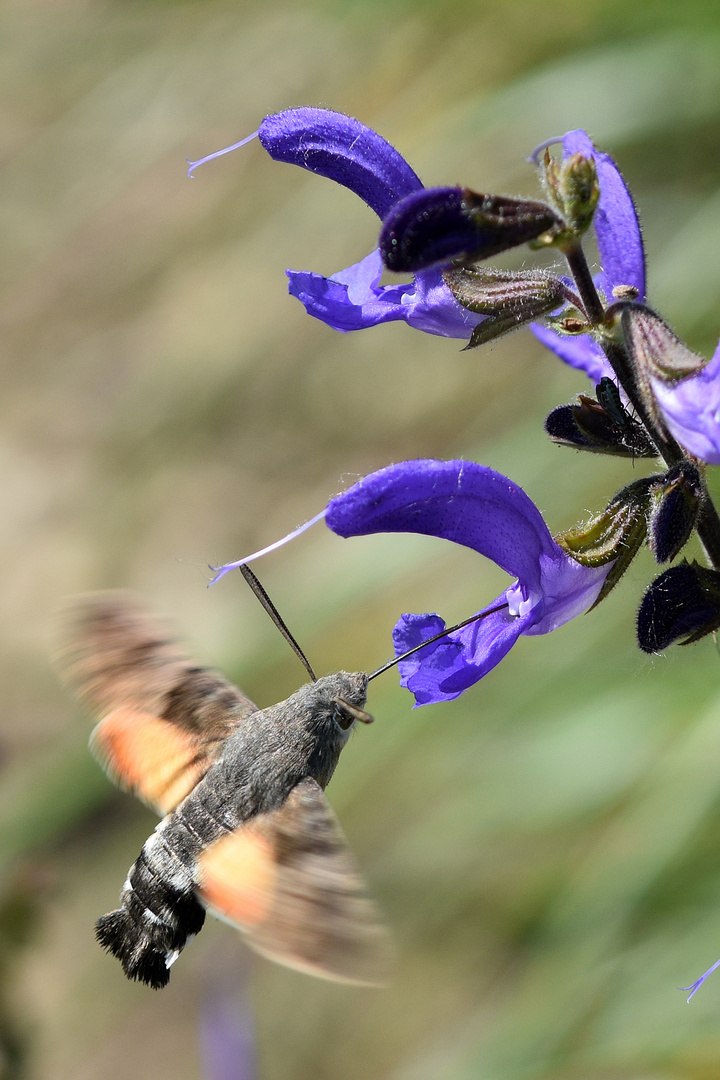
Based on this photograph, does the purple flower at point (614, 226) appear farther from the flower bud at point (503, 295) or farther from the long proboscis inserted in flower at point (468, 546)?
the long proboscis inserted in flower at point (468, 546)

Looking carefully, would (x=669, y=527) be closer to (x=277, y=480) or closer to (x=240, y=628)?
(x=240, y=628)

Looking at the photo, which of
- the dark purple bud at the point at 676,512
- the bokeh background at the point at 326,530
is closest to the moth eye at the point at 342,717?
the dark purple bud at the point at 676,512

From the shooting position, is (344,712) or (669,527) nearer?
(669,527)

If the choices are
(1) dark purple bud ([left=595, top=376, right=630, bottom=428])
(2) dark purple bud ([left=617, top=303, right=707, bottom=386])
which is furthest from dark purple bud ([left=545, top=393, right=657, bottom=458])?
(2) dark purple bud ([left=617, top=303, right=707, bottom=386])

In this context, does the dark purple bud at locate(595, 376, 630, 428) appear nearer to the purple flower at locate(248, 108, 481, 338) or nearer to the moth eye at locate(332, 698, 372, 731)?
the purple flower at locate(248, 108, 481, 338)

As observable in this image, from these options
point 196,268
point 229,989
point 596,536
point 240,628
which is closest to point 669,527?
point 596,536

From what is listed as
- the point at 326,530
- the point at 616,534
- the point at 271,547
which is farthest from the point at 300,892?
the point at 326,530
